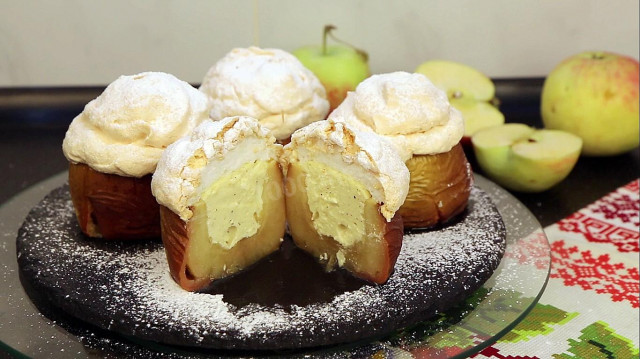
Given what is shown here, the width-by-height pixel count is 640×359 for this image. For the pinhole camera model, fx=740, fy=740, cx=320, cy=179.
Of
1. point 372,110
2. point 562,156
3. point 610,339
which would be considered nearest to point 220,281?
point 372,110

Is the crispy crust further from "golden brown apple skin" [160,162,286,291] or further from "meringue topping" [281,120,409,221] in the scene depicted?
"meringue topping" [281,120,409,221]

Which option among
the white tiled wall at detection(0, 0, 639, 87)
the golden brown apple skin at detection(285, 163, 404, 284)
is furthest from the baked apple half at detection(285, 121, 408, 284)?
the white tiled wall at detection(0, 0, 639, 87)

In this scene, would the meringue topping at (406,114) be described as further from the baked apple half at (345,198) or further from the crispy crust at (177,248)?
the crispy crust at (177,248)

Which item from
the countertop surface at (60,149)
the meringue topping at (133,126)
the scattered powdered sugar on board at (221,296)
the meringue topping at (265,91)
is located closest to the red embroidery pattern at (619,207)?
the countertop surface at (60,149)

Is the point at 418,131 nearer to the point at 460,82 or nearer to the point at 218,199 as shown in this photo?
the point at 218,199

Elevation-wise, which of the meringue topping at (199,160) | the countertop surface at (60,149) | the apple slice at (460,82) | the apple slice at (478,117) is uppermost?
the meringue topping at (199,160)

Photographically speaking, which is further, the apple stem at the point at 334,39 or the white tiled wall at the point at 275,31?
the white tiled wall at the point at 275,31
